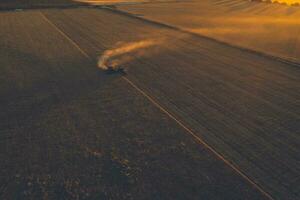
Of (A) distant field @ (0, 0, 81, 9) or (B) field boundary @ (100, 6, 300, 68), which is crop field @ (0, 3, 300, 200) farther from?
(A) distant field @ (0, 0, 81, 9)

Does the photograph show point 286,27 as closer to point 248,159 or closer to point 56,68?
point 56,68

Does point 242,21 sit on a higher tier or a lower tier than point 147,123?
higher

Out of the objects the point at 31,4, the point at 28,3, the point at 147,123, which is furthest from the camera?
the point at 28,3

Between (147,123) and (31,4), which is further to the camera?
(31,4)

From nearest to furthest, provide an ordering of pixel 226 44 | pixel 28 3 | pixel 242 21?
pixel 226 44 < pixel 242 21 < pixel 28 3

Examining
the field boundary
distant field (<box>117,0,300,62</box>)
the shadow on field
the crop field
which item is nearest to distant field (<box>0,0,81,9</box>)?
the shadow on field

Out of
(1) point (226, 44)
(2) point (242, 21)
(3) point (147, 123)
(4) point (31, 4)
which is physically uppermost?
(4) point (31, 4)

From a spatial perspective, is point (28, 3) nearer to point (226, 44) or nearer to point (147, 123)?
point (226, 44)

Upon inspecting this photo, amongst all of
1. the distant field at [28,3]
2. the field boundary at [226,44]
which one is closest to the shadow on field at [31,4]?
the distant field at [28,3]

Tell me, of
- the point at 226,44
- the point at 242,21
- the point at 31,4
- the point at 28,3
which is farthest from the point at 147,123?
the point at 28,3

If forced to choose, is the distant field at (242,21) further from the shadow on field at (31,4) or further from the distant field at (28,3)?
the distant field at (28,3)

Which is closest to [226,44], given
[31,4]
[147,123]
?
[147,123]

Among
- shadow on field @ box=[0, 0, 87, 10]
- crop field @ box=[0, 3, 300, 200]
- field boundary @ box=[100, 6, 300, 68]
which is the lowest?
crop field @ box=[0, 3, 300, 200]
